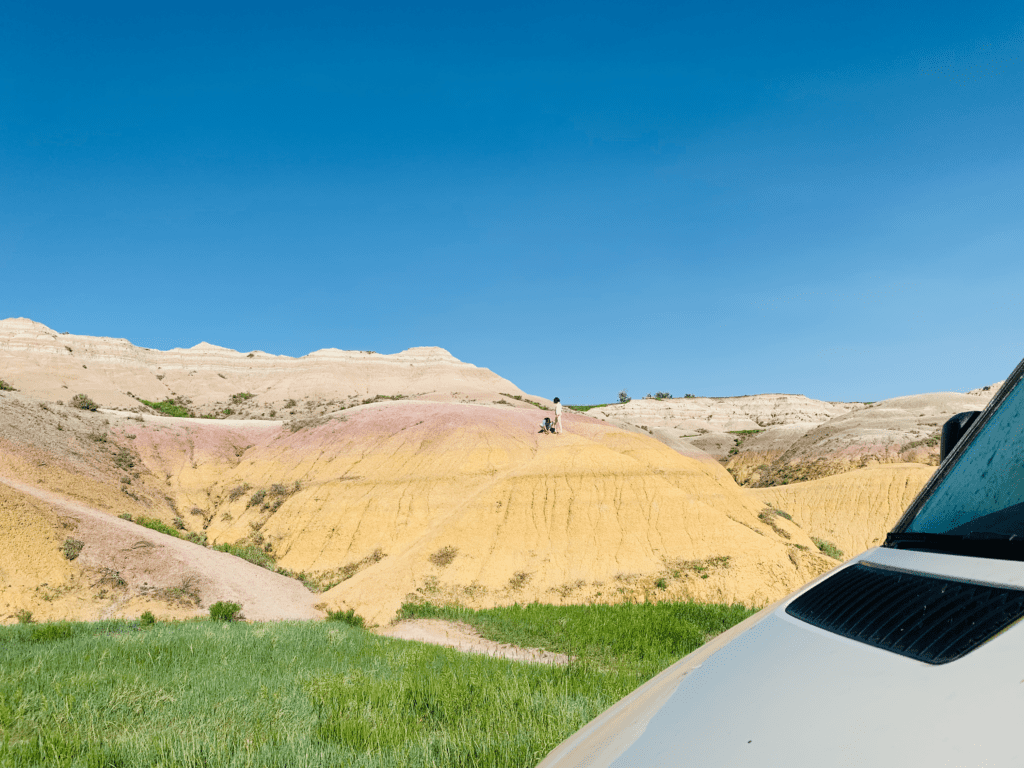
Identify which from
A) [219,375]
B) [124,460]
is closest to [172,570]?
[124,460]

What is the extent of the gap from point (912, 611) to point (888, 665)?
0.22m

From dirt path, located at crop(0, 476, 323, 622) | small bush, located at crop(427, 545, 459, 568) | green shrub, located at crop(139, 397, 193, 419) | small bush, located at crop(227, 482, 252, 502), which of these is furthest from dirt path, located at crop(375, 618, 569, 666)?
green shrub, located at crop(139, 397, 193, 419)

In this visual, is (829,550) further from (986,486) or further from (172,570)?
(986,486)

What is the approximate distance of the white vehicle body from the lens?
1165 millimetres

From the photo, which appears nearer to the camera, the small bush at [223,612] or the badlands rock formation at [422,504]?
the small bush at [223,612]

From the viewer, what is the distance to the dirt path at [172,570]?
21172mm

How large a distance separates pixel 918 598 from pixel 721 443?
76568mm

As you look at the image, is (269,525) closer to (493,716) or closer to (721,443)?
(493,716)

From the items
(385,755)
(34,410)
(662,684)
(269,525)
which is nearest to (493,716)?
(385,755)

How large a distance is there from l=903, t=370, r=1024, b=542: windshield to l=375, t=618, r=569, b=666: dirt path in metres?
10.4

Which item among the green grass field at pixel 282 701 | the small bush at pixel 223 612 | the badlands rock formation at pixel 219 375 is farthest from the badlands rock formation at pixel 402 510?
the green grass field at pixel 282 701

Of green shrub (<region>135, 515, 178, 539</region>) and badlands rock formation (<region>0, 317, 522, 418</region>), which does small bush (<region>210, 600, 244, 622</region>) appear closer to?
green shrub (<region>135, 515, 178, 539</region>)

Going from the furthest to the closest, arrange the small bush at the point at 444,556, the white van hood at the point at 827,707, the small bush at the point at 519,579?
the small bush at the point at 444,556 → the small bush at the point at 519,579 → the white van hood at the point at 827,707

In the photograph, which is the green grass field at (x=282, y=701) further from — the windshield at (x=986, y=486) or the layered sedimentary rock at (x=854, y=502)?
the layered sedimentary rock at (x=854, y=502)
